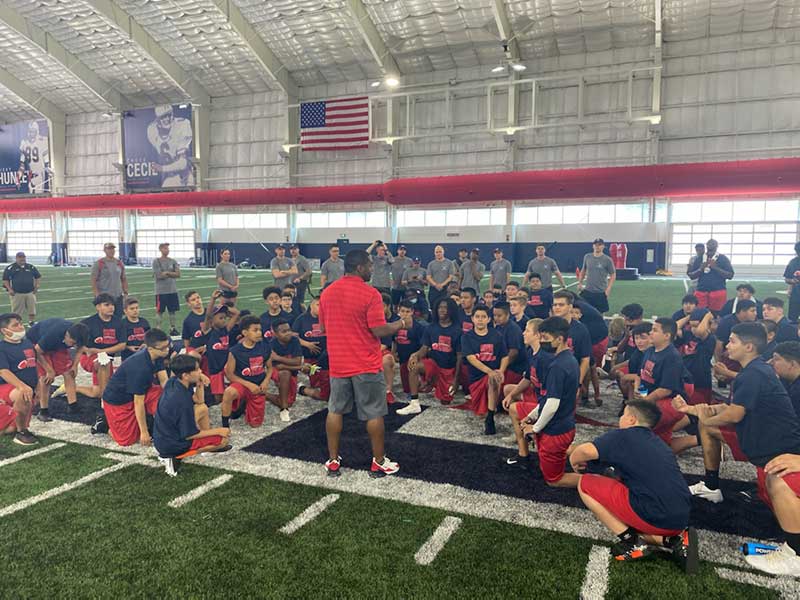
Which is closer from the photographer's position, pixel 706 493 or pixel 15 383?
pixel 706 493

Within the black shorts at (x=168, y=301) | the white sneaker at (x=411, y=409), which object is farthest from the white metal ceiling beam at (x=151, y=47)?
the white sneaker at (x=411, y=409)

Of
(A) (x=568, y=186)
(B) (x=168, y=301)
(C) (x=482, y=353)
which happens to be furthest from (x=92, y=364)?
(A) (x=568, y=186)

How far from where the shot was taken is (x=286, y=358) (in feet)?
22.9

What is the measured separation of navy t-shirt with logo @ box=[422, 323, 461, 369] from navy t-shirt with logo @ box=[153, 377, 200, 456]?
345 cm

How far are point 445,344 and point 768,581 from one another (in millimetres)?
4497

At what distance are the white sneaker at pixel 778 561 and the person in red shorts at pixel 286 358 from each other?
493 centimetres

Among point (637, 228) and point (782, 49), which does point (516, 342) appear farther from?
point (782, 49)

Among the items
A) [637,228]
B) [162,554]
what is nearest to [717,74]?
[637,228]

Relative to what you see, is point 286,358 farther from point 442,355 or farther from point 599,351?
point 599,351

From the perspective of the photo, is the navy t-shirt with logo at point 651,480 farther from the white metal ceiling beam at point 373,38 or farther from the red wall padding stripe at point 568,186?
the white metal ceiling beam at point 373,38

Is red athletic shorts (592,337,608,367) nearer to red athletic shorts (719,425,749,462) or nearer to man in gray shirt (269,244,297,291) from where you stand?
red athletic shorts (719,425,749,462)

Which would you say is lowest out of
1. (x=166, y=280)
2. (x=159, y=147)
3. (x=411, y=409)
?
(x=411, y=409)

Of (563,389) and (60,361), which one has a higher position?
(563,389)

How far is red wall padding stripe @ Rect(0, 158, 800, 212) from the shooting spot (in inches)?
530
